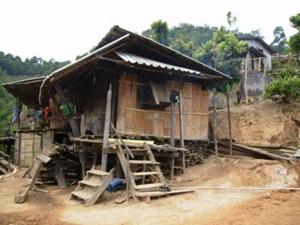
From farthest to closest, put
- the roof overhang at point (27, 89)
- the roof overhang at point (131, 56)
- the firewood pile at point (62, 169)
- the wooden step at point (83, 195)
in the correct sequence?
the roof overhang at point (27, 89)
the firewood pile at point (62, 169)
the roof overhang at point (131, 56)
the wooden step at point (83, 195)

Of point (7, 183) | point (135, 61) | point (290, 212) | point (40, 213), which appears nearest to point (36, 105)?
point (7, 183)

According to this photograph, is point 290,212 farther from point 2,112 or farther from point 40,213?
point 2,112

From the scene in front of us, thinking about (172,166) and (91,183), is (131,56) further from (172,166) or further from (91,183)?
(91,183)

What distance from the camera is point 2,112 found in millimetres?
29141

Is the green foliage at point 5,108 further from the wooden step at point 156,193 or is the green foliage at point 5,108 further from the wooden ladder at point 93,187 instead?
the wooden step at point 156,193

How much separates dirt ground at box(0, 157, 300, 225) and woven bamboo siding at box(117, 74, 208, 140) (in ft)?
6.46

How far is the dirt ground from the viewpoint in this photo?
23.2ft

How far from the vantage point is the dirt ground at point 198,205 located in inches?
278

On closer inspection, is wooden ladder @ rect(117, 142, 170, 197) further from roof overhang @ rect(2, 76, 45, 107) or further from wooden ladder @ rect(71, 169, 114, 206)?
roof overhang @ rect(2, 76, 45, 107)

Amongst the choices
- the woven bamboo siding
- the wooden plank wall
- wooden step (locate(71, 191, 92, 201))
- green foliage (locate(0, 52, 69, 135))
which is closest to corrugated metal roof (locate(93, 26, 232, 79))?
the woven bamboo siding

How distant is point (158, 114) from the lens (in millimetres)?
12477

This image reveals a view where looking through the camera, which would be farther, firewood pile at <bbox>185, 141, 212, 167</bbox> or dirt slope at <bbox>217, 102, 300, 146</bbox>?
dirt slope at <bbox>217, 102, 300, 146</bbox>

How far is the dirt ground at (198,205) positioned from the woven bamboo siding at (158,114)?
1.97 m

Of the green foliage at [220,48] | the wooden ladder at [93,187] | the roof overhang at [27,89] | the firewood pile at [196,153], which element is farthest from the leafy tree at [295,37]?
the wooden ladder at [93,187]
